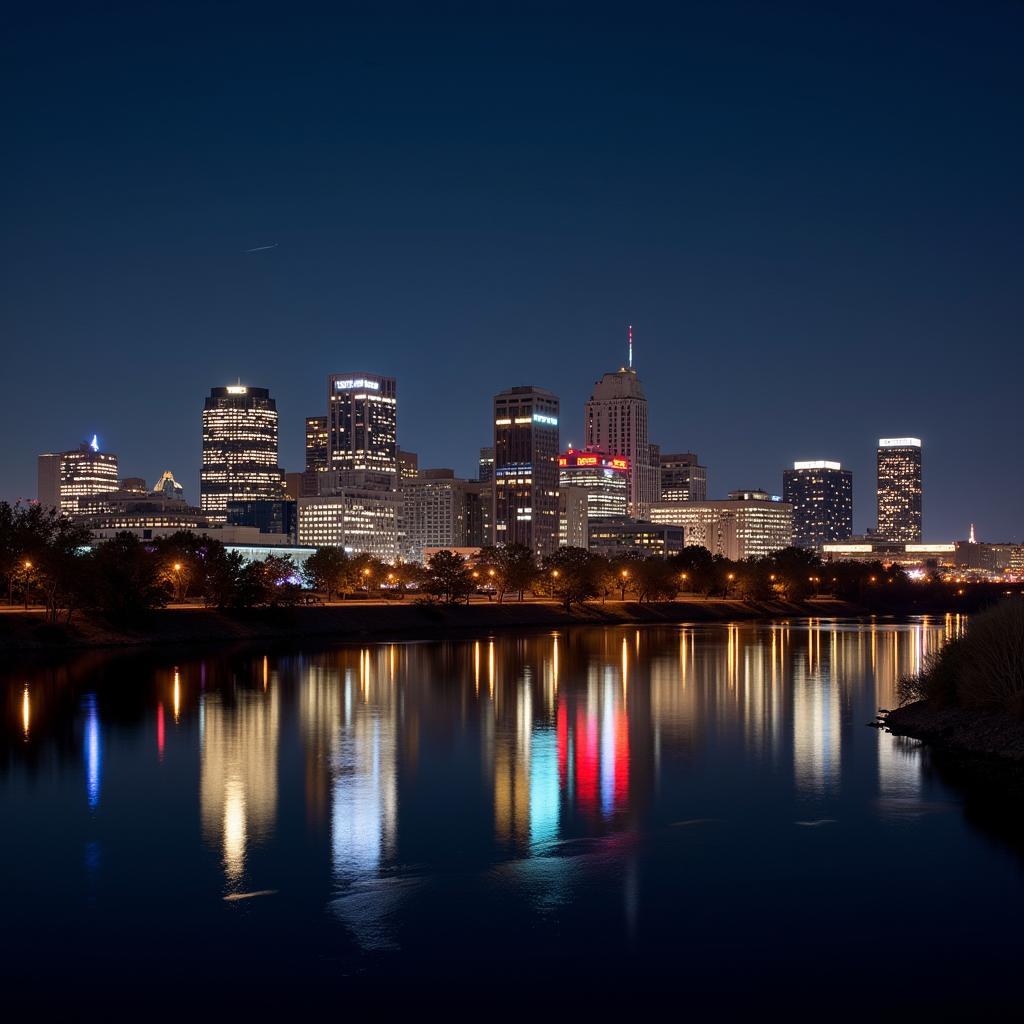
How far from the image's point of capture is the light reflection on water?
84.0 feet

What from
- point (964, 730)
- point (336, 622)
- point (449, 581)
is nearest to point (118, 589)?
point (336, 622)

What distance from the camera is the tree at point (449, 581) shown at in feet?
532

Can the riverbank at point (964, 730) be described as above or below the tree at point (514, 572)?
below

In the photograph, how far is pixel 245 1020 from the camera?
782 inches

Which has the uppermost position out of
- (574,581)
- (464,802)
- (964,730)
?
(574,581)

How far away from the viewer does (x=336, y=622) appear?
429 feet

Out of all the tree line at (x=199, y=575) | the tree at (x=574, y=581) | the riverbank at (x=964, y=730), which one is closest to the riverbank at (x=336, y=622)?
the tree line at (x=199, y=575)

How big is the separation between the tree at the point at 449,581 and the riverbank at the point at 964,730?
4311 inches

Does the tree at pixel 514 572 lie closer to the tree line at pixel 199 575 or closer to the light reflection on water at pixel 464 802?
the tree line at pixel 199 575

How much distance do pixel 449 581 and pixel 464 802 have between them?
12572 cm

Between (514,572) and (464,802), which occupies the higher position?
(514,572)

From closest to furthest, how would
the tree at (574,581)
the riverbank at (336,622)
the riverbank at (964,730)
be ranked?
the riverbank at (964,730) → the riverbank at (336,622) → the tree at (574,581)

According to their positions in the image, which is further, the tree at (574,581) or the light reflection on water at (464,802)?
the tree at (574,581)

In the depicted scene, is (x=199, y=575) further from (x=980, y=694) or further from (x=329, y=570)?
(x=980, y=694)
